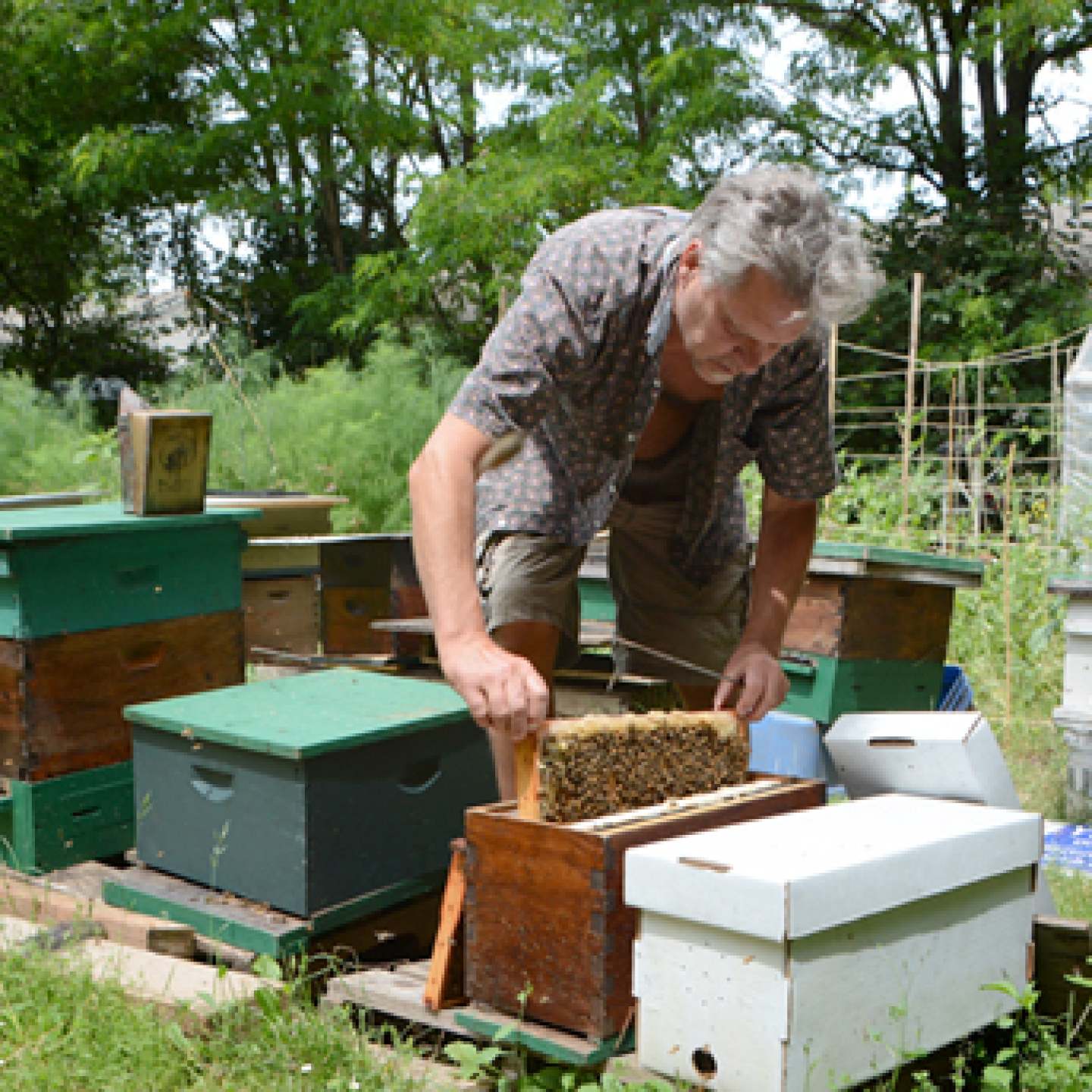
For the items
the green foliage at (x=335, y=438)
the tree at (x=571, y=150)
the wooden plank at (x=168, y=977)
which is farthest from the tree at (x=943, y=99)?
the wooden plank at (x=168, y=977)

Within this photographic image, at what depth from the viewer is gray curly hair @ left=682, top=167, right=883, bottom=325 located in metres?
1.72

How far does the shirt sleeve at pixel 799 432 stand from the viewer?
2184 mm

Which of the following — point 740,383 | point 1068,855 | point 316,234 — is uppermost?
point 316,234

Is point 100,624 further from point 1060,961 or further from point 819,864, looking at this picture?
point 1060,961

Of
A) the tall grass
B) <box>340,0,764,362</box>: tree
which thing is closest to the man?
the tall grass

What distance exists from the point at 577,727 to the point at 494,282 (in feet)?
31.4

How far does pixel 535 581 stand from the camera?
2137 mm

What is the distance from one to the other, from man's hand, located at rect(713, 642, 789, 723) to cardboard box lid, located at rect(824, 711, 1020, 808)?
5.1 inches

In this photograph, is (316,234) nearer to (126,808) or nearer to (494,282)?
(494,282)

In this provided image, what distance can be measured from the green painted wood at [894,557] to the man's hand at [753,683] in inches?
42.9

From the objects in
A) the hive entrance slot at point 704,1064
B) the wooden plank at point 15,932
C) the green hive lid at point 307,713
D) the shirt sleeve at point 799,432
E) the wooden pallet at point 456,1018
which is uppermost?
the shirt sleeve at point 799,432

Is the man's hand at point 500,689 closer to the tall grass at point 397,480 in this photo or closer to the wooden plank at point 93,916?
the wooden plank at point 93,916

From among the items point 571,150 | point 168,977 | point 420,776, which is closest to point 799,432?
point 420,776

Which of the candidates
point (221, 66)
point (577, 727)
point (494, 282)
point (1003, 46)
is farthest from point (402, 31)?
point (577, 727)
